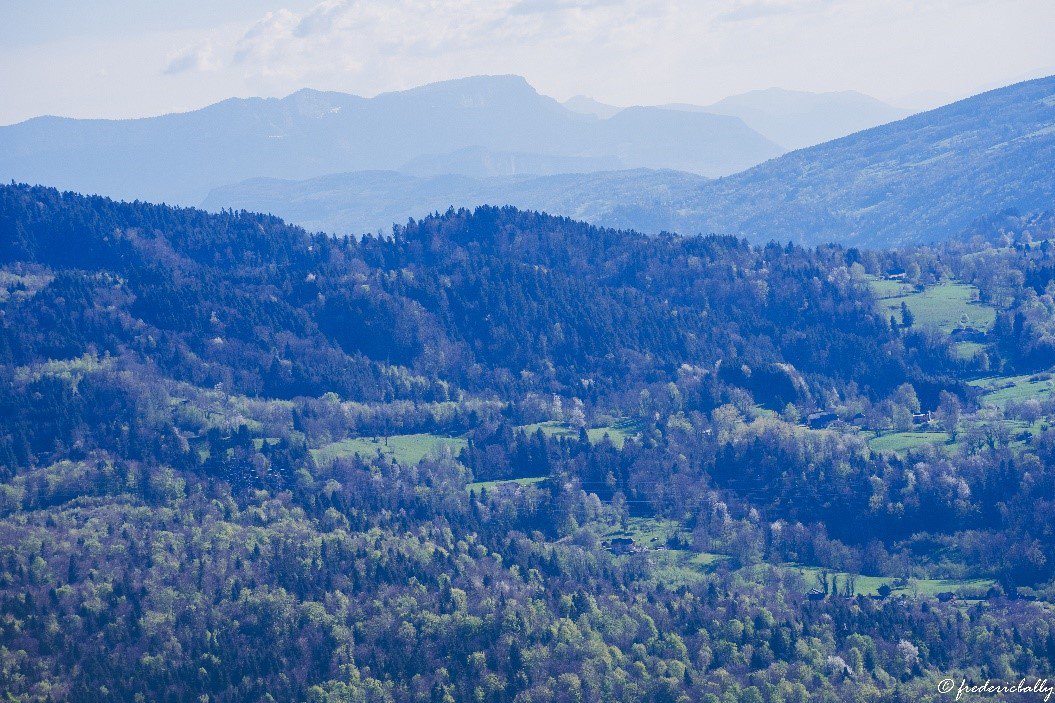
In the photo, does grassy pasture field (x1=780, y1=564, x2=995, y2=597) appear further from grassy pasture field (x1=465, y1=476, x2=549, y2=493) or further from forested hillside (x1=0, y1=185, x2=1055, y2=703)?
grassy pasture field (x1=465, y1=476, x2=549, y2=493)

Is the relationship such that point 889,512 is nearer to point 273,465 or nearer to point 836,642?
point 836,642

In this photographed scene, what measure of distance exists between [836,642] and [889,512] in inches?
1601

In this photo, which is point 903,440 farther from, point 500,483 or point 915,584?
point 500,483

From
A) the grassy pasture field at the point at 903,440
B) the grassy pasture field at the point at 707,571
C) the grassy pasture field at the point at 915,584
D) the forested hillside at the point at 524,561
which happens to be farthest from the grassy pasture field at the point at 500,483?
the grassy pasture field at the point at 903,440

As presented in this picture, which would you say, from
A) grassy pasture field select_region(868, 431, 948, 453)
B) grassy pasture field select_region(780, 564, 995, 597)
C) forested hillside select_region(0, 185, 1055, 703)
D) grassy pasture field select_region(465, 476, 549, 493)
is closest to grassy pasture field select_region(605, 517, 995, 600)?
grassy pasture field select_region(780, 564, 995, 597)

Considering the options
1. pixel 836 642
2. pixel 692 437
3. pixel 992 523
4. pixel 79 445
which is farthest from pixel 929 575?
pixel 79 445

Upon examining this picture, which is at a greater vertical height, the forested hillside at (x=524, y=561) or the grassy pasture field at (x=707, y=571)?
the forested hillside at (x=524, y=561)

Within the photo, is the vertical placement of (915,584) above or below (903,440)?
below

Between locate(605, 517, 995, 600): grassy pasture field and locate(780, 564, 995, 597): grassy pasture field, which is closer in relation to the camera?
locate(780, 564, 995, 597): grassy pasture field

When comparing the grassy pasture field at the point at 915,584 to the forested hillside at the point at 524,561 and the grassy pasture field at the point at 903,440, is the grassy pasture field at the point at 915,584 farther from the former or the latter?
the grassy pasture field at the point at 903,440

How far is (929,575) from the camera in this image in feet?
497

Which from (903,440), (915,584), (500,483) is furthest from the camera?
(903,440)

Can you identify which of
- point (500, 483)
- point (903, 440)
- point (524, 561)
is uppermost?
point (500, 483)

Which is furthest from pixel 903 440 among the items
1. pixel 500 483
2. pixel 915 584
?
pixel 500 483
